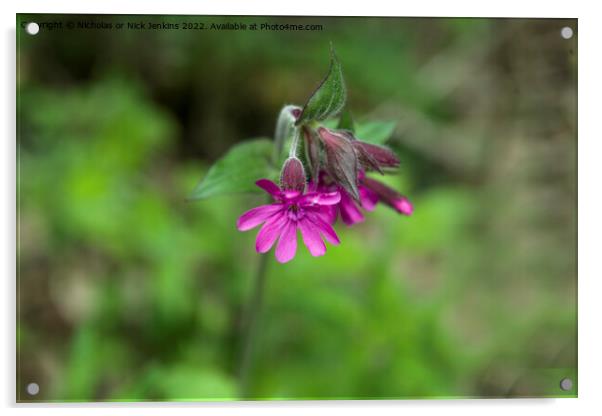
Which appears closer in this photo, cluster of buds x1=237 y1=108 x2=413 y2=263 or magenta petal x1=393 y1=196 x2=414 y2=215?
cluster of buds x1=237 y1=108 x2=413 y2=263

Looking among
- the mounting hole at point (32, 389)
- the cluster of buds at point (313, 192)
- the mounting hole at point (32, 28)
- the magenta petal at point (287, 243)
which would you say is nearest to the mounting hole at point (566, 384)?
the cluster of buds at point (313, 192)

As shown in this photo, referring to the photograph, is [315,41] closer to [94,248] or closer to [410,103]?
[410,103]

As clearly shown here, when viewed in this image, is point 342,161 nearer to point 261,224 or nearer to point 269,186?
point 269,186

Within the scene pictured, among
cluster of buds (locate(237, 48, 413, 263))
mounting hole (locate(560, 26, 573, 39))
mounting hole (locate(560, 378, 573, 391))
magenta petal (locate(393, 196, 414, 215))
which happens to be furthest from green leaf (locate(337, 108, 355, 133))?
mounting hole (locate(560, 378, 573, 391))

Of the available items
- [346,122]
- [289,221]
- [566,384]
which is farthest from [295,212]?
[566,384]

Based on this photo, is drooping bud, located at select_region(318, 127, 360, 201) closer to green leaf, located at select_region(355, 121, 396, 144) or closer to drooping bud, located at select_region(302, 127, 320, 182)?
drooping bud, located at select_region(302, 127, 320, 182)
